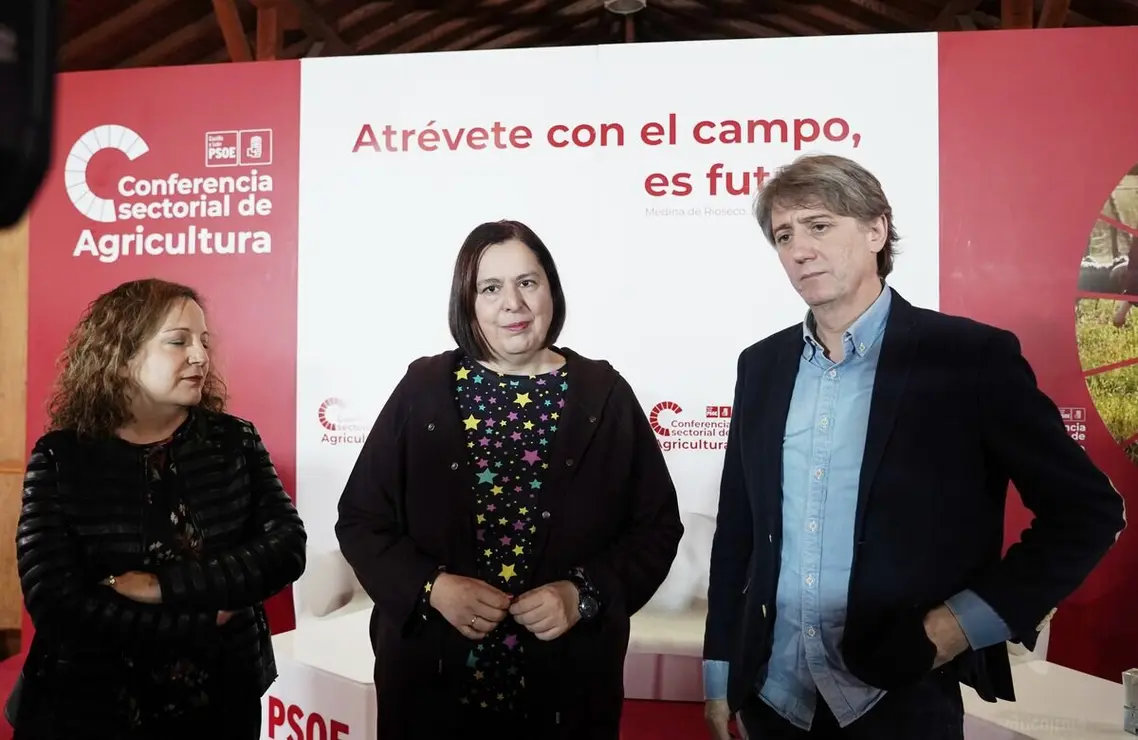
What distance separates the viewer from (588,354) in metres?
2.21

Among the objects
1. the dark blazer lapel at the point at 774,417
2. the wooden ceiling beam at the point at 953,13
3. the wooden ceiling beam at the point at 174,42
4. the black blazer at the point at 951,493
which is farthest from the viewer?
the wooden ceiling beam at the point at 174,42

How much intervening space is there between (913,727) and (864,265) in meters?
0.88

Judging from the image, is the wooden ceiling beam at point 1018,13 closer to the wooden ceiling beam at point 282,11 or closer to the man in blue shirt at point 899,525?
the man in blue shirt at point 899,525

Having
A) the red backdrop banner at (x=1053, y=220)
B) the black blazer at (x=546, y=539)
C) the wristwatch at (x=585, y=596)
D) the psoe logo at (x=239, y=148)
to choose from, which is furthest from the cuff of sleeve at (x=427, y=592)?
the red backdrop banner at (x=1053, y=220)

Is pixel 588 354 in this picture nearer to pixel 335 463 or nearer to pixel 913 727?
pixel 335 463

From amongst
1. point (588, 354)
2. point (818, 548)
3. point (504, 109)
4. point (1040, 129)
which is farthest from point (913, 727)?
point (504, 109)

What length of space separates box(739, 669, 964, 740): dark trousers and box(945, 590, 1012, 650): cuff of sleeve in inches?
4.9

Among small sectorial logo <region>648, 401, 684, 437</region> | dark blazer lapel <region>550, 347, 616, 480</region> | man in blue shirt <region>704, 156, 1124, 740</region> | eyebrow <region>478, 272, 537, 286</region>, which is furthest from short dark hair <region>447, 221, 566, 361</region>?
man in blue shirt <region>704, 156, 1124, 740</region>

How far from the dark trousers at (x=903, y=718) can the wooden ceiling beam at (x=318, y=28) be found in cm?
393

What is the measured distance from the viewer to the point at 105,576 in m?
1.80

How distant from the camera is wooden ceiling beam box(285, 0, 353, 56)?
14.5 feet

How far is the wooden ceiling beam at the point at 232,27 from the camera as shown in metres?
3.86

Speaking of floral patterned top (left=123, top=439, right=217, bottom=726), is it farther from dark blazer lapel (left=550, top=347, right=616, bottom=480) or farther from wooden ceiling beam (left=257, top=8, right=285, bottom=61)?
wooden ceiling beam (left=257, top=8, right=285, bottom=61)

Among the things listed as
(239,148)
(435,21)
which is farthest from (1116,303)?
(435,21)
